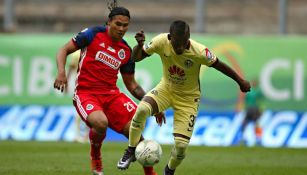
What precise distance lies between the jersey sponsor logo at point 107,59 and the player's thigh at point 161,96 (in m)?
0.67

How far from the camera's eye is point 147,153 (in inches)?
445

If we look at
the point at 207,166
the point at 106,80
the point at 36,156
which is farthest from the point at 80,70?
the point at 36,156

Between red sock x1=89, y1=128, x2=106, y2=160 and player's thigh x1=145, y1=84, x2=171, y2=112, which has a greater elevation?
player's thigh x1=145, y1=84, x2=171, y2=112

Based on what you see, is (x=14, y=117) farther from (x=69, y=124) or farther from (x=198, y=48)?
(x=198, y=48)

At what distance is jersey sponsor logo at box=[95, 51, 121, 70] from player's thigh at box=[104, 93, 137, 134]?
483 millimetres

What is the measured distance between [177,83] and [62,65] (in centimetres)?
167

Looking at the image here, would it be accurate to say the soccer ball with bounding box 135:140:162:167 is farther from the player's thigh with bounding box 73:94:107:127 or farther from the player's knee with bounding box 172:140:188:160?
the player's thigh with bounding box 73:94:107:127

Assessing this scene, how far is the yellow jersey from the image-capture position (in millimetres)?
11734

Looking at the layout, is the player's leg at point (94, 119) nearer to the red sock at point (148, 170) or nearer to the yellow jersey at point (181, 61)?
the red sock at point (148, 170)

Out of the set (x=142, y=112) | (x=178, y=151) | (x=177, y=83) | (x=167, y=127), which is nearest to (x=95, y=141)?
(x=142, y=112)

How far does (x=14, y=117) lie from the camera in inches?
958

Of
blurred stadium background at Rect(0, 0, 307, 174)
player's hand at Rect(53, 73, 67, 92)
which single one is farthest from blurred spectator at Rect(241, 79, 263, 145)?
player's hand at Rect(53, 73, 67, 92)

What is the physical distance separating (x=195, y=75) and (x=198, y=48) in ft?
1.57

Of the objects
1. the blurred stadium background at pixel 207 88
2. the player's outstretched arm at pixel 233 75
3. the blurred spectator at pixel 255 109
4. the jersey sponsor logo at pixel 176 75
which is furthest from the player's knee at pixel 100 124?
the blurred spectator at pixel 255 109
